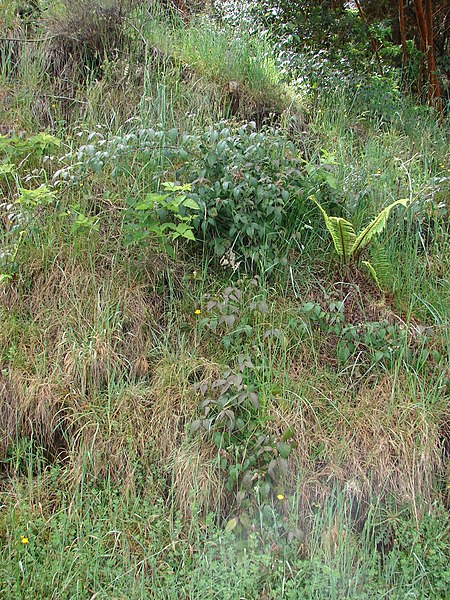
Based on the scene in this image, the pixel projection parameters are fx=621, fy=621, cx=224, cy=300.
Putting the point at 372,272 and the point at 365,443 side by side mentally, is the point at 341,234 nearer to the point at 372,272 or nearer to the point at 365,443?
the point at 372,272

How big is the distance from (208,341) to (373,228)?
1228mm

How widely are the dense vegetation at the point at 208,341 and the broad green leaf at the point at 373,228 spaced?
0.02 metres

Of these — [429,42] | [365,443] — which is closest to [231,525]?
[365,443]

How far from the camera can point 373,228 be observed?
12.5 feet

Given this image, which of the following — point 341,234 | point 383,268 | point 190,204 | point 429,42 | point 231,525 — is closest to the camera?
point 231,525

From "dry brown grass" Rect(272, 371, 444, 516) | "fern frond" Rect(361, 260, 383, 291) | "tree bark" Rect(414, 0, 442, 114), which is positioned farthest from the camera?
"tree bark" Rect(414, 0, 442, 114)

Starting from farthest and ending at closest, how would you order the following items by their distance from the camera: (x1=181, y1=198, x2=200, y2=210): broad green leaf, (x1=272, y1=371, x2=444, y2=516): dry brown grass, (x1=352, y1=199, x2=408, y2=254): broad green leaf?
(x1=352, y1=199, x2=408, y2=254): broad green leaf → (x1=181, y1=198, x2=200, y2=210): broad green leaf → (x1=272, y1=371, x2=444, y2=516): dry brown grass

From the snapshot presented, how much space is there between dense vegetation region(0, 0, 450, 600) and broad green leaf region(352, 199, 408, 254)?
19 mm

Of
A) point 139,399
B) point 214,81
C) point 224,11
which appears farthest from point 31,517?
point 224,11

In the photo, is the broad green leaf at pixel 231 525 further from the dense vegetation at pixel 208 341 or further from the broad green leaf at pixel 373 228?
the broad green leaf at pixel 373 228

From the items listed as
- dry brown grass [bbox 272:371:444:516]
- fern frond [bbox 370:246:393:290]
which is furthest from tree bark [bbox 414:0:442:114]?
dry brown grass [bbox 272:371:444:516]

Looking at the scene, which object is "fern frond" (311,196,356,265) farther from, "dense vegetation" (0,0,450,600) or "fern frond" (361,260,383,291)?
"fern frond" (361,260,383,291)

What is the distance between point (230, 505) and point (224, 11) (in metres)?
5.49

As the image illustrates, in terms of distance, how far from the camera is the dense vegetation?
300 centimetres
